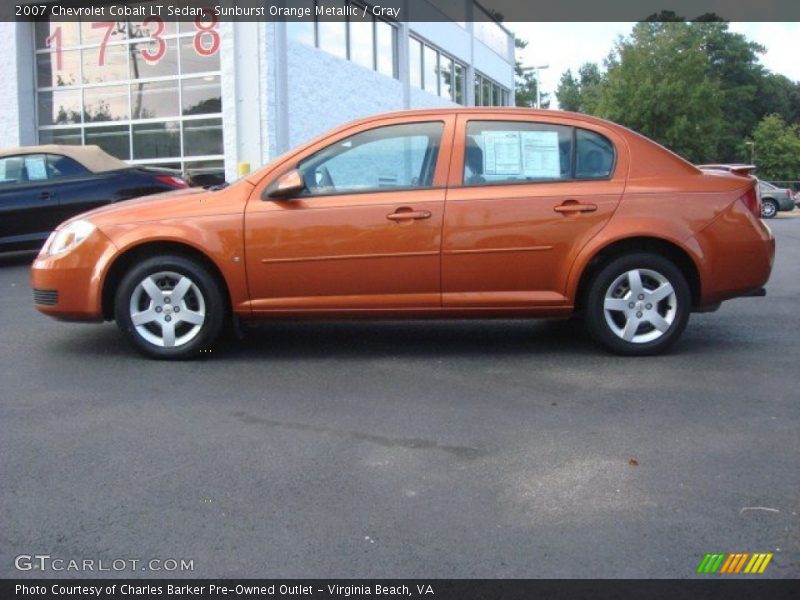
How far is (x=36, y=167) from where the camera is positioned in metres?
11.1

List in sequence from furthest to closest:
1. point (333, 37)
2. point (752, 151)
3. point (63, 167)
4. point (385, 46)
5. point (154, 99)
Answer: point (752, 151) < point (385, 46) < point (333, 37) < point (154, 99) < point (63, 167)

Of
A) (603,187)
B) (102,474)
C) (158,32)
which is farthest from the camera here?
(158,32)

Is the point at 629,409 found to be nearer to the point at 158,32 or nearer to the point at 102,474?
the point at 102,474

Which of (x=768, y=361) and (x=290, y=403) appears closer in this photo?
(x=290, y=403)

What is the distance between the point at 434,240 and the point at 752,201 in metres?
2.15

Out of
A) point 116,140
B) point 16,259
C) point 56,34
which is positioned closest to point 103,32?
point 56,34

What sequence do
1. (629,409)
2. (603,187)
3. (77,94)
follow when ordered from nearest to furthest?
(629,409) → (603,187) → (77,94)

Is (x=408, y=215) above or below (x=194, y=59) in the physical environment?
below

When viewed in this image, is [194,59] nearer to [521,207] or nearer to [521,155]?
[521,155]

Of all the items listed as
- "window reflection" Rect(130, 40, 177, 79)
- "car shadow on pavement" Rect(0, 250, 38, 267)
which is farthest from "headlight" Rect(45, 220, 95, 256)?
"window reflection" Rect(130, 40, 177, 79)

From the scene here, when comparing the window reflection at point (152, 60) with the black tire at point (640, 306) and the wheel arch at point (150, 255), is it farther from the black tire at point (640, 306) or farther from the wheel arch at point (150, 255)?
the black tire at point (640, 306)

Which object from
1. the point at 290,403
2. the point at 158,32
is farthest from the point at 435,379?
the point at 158,32

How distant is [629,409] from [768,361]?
1618 millimetres

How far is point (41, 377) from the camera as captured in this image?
18.2 feet
